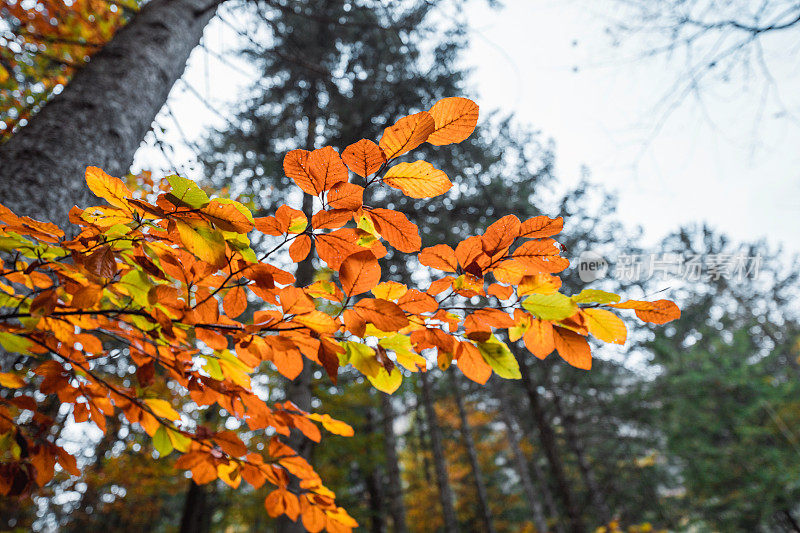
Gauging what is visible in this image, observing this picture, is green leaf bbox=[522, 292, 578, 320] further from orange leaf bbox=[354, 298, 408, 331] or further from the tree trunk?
the tree trunk

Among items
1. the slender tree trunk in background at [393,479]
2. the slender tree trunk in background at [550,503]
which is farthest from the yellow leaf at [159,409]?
the slender tree trunk in background at [550,503]

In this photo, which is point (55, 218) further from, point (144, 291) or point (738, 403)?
point (738, 403)

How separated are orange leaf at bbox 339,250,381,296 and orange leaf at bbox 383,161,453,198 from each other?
109mm

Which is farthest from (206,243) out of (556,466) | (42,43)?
(556,466)

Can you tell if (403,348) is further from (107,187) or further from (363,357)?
(107,187)

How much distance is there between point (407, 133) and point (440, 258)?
0.25m

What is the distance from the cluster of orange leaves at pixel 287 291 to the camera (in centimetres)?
49

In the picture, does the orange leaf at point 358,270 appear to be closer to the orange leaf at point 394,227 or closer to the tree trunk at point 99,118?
the orange leaf at point 394,227

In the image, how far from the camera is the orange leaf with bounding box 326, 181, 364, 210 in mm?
505

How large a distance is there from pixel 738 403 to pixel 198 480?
37.9 feet

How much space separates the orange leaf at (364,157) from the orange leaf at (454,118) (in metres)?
0.07

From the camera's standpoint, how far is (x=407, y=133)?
0.46 meters

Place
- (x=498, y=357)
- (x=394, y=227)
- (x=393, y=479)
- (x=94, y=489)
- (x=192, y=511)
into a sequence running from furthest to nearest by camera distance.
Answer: (x=94, y=489)
(x=192, y=511)
(x=393, y=479)
(x=498, y=357)
(x=394, y=227)

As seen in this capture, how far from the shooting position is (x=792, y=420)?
9.01 m
